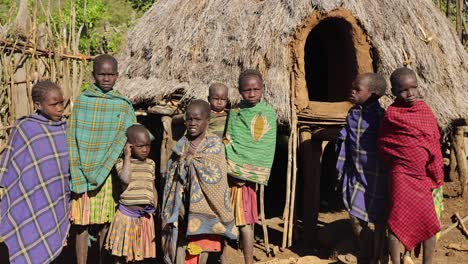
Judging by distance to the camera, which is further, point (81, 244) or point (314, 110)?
point (314, 110)

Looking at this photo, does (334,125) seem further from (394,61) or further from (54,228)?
(54,228)

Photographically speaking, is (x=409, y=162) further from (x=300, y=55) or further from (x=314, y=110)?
(x=300, y=55)

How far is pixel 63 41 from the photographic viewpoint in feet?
20.5

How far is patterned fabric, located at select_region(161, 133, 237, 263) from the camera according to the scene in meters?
3.81

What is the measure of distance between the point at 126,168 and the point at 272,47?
7.98 ft

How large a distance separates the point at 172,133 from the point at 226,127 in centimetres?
151

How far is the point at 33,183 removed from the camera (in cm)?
375

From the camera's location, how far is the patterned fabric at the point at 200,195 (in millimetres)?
3811

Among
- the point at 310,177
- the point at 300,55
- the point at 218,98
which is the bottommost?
the point at 310,177

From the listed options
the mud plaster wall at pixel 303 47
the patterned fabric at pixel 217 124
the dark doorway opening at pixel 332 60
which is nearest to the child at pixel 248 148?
the patterned fabric at pixel 217 124

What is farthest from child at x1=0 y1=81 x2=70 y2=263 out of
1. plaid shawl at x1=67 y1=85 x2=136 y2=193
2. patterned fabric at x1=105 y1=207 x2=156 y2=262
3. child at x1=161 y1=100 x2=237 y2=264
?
child at x1=161 y1=100 x2=237 y2=264

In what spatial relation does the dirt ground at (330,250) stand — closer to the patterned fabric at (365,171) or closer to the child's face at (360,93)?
the patterned fabric at (365,171)

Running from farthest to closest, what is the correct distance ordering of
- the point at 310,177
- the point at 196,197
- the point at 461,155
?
the point at 461,155 < the point at 310,177 < the point at 196,197

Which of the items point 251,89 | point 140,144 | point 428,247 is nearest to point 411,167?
point 428,247
